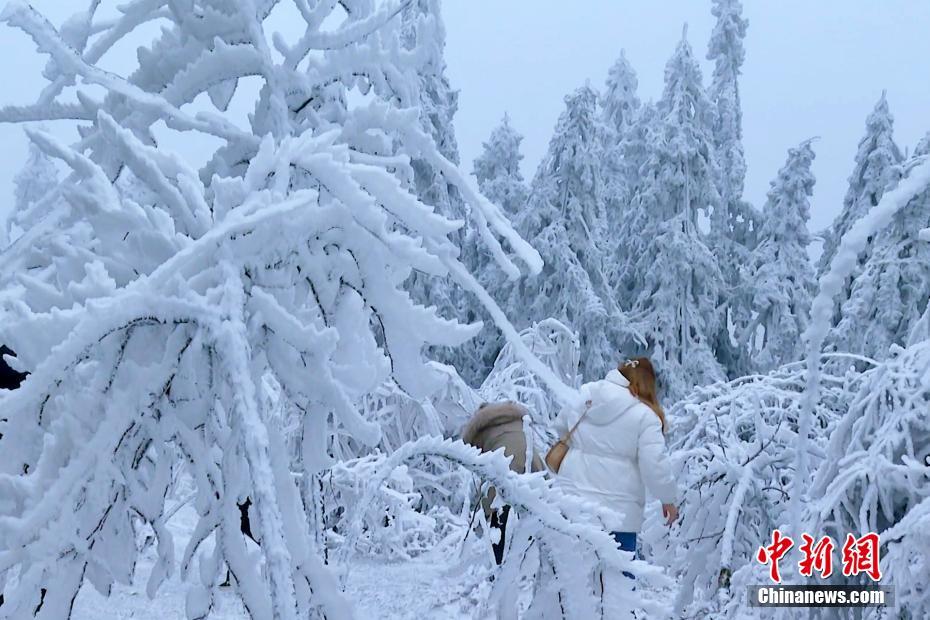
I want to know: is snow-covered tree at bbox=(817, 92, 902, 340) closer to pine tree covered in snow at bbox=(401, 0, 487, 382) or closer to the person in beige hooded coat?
pine tree covered in snow at bbox=(401, 0, 487, 382)

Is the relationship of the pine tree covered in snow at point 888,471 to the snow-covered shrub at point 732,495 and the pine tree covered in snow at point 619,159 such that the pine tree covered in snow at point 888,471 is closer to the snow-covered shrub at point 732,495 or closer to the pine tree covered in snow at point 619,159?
the snow-covered shrub at point 732,495

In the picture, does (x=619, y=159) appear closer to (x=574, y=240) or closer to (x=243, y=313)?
(x=574, y=240)

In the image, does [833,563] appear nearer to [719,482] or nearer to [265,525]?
[719,482]

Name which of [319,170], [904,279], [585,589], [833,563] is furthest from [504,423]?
[904,279]

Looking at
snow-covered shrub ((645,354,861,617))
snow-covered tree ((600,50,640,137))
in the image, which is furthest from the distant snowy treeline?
snow-covered tree ((600,50,640,137))

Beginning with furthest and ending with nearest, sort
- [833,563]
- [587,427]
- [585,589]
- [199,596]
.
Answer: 1. [587,427]
2. [833,563]
3. [585,589]
4. [199,596]

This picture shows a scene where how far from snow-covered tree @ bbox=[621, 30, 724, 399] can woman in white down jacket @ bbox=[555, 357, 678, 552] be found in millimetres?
16854

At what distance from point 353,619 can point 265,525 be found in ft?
1.16

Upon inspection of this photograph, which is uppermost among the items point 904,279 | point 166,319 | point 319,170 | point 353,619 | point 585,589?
point 904,279

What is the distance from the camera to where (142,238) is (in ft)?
3.55

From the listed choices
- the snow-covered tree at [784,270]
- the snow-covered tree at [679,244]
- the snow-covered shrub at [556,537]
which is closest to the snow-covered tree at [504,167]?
the snow-covered tree at [679,244]

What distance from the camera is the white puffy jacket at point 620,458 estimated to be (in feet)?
13.9

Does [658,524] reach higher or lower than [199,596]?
higher

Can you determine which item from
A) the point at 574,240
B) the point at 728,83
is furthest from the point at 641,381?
the point at 728,83
